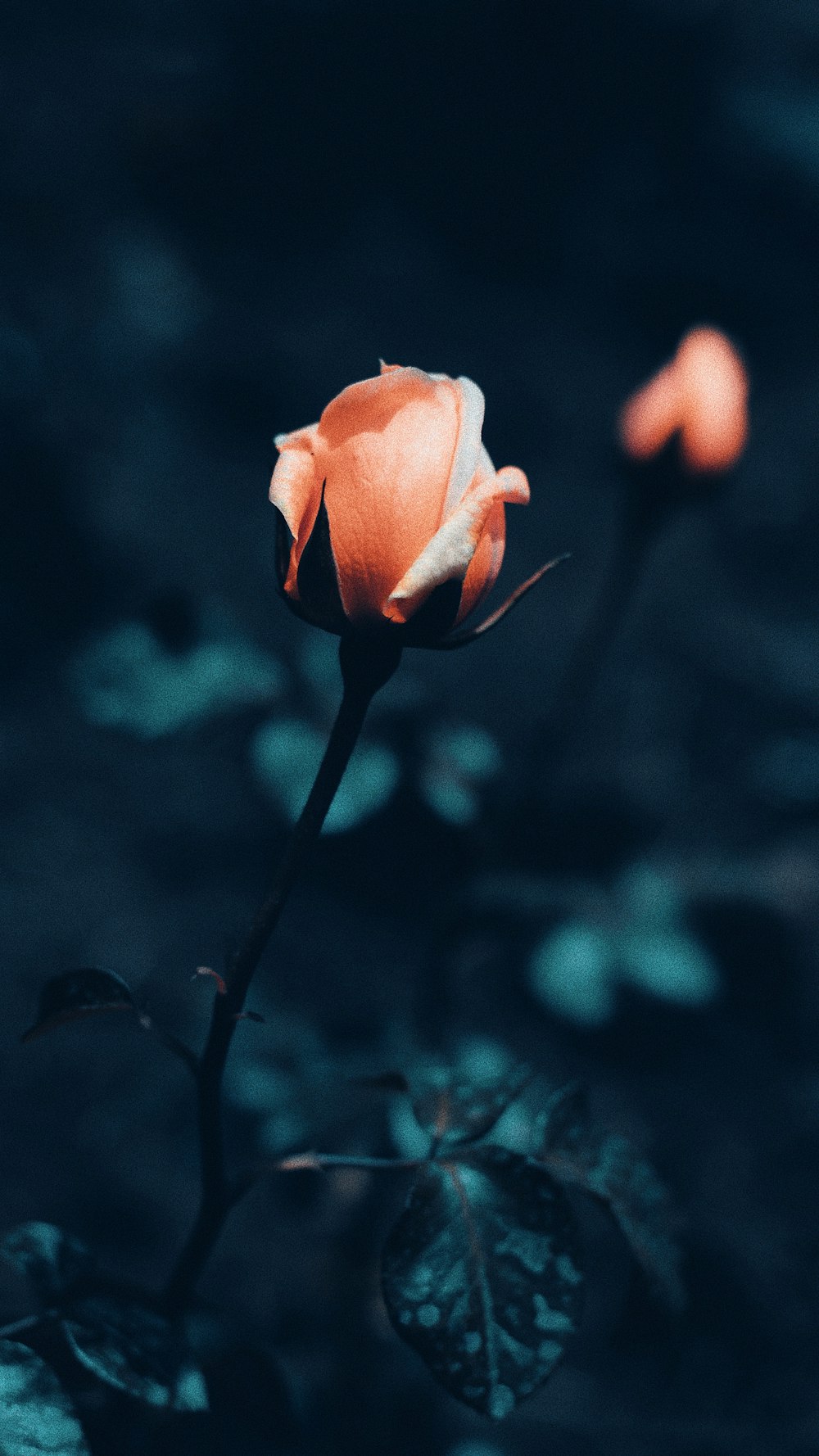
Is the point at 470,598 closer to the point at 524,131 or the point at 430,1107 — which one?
the point at 430,1107

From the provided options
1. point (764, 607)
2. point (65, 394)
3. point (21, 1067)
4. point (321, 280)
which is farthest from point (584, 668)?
point (321, 280)

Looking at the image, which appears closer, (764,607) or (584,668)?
(584,668)

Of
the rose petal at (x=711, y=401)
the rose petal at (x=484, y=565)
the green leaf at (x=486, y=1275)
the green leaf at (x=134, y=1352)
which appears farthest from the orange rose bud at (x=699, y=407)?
the green leaf at (x=134, y=1352)

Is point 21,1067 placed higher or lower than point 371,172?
lower

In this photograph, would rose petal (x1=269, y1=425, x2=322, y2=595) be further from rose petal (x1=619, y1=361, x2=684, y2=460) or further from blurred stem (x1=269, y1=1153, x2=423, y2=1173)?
rose petal (x1=619, y1=361, x2=684, y2=460)

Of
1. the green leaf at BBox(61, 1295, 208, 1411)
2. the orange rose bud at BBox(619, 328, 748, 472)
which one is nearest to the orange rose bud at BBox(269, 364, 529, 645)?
the green leaf at BBox(61, 1295, 208, 1411)

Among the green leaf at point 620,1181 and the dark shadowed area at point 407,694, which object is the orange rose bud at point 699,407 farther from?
the green leaf at point 620,1181
